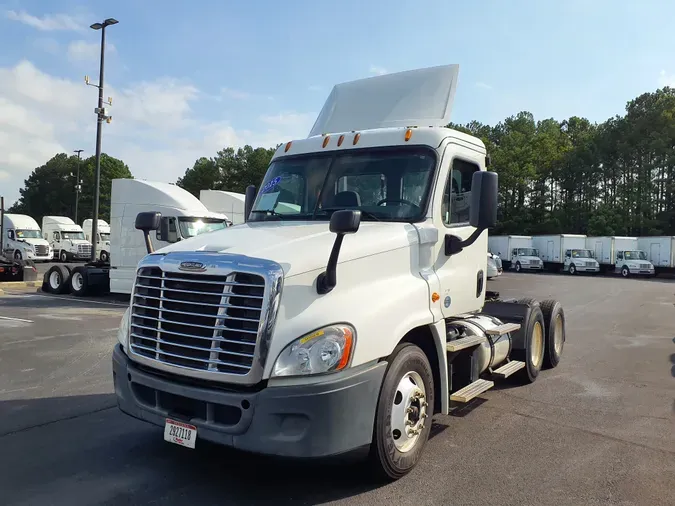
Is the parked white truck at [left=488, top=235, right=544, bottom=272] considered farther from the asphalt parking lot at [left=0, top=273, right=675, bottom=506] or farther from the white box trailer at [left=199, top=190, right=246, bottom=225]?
the asphalt parking lot at [left=0, top=273, right=675, bottom=506]

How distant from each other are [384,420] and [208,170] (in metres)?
77.4

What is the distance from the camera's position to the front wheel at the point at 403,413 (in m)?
3.94

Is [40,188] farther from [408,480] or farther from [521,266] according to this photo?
[408,480]

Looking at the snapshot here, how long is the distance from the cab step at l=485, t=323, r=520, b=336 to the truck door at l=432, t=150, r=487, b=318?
393 mm

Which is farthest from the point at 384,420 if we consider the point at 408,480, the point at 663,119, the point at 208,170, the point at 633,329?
the point at 208,170

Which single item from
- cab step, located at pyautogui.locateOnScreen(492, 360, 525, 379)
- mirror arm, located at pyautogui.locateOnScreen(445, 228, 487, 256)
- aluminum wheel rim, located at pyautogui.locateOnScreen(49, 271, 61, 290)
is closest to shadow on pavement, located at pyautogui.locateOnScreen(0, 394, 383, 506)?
mirror arm, located at pyautogui.locateOnScreen(445, 228, 487, 256)

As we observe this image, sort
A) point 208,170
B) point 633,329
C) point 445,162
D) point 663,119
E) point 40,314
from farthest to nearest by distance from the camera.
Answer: point 208,170
point 663,119
point 40,314
point 633,329
point 445,162

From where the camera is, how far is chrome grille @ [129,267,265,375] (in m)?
3.64

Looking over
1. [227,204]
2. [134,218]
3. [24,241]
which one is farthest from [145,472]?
[24,241]

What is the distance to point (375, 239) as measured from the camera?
431 centimetres

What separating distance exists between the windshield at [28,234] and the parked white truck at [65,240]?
1.40 meters

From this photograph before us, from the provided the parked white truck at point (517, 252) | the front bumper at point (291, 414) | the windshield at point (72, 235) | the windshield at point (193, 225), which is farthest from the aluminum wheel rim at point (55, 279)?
the parked white truck at point (517, 252)

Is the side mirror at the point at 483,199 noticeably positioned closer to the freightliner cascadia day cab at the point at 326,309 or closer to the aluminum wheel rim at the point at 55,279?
the freightliner cascadia day cab at the point at 326,309

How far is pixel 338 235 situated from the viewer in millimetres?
3750
